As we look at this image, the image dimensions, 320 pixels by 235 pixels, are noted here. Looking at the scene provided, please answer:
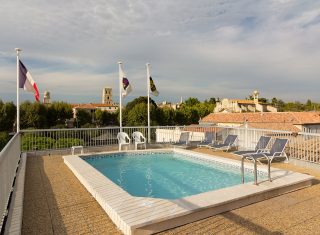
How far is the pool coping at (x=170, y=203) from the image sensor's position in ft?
12.5

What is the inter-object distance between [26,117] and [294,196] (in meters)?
40.0

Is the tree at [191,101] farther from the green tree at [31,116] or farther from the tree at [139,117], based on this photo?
the green tree at [31,116]

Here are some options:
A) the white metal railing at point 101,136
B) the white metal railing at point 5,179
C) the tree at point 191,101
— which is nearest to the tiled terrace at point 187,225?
the white metal railing at point 5,179

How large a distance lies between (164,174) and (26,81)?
633cm

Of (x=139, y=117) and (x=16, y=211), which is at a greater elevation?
(x=139, y=117)

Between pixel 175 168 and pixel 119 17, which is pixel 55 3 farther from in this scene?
pixel 175 168

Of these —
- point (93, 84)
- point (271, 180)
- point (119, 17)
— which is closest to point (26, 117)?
point (93, 84)

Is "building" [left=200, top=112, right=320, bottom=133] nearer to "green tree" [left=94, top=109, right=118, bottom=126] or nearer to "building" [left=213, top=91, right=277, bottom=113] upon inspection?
"green tree" [left=94, top=109, right=118, bottom=126]

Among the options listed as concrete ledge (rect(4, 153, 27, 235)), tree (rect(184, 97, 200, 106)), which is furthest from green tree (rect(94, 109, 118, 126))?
concrete ledge (rect(4, 153, 27, 235))

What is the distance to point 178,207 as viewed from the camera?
4195 mm

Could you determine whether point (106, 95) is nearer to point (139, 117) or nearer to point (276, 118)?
point (139, 117)

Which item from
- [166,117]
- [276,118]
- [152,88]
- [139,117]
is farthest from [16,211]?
[166,117]

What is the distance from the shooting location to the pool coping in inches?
150

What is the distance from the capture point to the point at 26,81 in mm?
10445
